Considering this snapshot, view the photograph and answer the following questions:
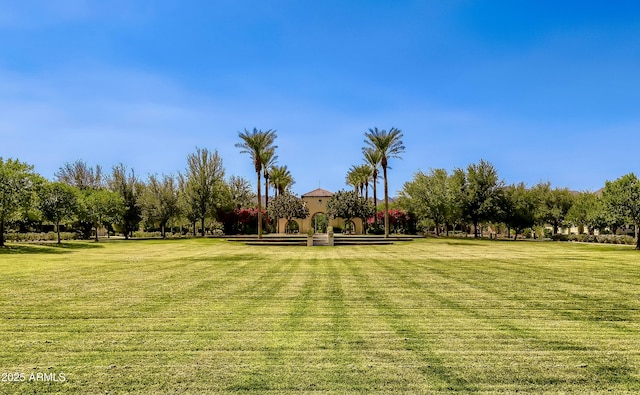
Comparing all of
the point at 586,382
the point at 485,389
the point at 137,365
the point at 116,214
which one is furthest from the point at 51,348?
the point at 116,214

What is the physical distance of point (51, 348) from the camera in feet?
21.2

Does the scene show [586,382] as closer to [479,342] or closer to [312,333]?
[479,342]

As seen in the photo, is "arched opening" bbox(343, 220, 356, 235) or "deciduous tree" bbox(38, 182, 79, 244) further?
"arched opening" bbox(343, 220, 356, 235)

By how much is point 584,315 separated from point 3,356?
32.8 ft

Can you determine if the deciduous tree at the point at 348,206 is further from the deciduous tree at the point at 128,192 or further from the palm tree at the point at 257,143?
the deciduous tree at the point at 128,192

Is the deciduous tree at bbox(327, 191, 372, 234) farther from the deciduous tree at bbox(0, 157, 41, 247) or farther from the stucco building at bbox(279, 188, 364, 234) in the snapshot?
the deciduous tree at bbox(0, 157, 41, 247)

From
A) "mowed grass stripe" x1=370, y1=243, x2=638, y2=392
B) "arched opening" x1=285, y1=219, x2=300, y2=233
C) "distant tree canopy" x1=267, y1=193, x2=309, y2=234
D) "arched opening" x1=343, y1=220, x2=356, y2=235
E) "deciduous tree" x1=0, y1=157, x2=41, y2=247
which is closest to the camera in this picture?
"mowed grass stripe" x1=370, y1=243, x2=638, y2=392

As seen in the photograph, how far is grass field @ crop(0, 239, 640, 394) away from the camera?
5.34 metres

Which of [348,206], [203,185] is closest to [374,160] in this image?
[348,206]

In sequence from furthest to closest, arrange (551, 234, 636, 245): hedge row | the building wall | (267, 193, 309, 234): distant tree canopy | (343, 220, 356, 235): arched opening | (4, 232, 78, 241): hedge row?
(343, 220, 356, 235): arched opening, the building wall, (267, 193, 309, 234): distant tree canopy, (4, 232, 78, 241): hedge row, (551, 234, 636, 245): hedge row

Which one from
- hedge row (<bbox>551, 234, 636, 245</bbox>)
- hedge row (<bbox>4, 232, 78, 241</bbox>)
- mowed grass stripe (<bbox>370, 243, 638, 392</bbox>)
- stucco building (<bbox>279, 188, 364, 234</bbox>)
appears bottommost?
hedge row (<bbox>551, 234, 636, 245</bbox>)

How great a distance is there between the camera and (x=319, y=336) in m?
7.18

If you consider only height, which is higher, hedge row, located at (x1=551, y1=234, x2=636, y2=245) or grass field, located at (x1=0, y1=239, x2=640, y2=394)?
grass field, located at (x1=0, y1=239, x2=640, y2=394)

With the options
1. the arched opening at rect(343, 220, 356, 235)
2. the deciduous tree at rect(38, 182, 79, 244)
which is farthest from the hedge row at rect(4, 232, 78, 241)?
the arched opening at rect(343, 220, 356, 235)
